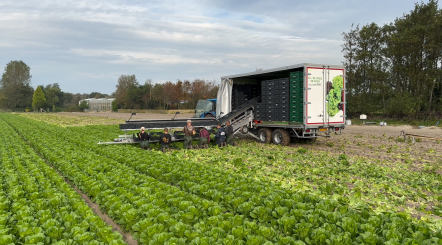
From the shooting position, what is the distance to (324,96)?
12602mm

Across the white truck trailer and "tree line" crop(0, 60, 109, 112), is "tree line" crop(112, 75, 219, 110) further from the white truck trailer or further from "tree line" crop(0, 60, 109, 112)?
the white truck trailer

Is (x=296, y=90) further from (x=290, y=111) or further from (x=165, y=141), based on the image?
(x=165, y=141)

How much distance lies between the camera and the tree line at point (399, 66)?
26.8 metres

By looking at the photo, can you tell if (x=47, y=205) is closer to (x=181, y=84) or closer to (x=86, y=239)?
(x=86, y=239)

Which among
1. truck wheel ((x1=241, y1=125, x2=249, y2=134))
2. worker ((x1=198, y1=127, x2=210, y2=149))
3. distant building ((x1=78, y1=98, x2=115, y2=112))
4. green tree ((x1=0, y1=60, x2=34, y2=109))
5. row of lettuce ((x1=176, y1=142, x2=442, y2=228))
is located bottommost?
row of lettuce ((x1=176, y1=142, x2=442, y2=228))

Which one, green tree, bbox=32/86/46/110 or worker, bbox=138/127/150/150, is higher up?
green tree, bbox=32/86/46/110

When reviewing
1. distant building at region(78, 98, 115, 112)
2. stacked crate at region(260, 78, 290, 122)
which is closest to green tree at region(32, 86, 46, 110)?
distant building at region(78, 98, 115, 112)

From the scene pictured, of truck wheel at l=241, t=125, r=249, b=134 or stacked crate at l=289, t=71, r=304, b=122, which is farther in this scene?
truck wheel at l=241, t=125, r=249, b=134

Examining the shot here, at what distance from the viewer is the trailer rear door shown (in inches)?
481

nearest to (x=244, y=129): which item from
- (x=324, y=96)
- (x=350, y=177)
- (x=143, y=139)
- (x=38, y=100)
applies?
(x=324, y=96)

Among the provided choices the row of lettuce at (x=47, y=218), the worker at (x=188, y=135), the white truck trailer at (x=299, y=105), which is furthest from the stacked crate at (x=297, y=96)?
the row of lettuce at (x=47, y=218)

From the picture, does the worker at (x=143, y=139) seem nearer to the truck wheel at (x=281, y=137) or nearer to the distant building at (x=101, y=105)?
the truck wheel at (x=281, y=137)

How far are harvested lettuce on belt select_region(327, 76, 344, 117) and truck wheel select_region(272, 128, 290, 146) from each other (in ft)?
6.54

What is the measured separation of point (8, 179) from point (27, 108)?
89.5m
